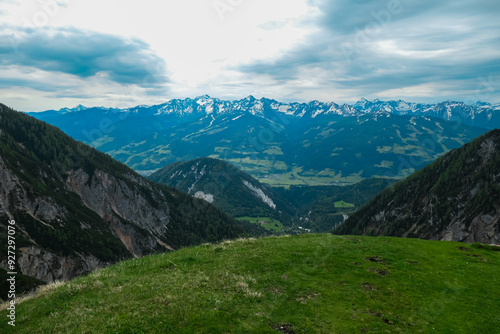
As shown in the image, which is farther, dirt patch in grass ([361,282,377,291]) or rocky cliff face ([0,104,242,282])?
rocky cliff face ([0,104,242,282])

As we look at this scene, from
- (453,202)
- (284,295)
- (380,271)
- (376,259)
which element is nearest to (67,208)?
(284,295)

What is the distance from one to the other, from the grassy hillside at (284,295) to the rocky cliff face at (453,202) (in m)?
114

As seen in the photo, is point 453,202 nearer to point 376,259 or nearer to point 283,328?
point 376,259

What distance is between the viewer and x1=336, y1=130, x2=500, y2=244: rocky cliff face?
125062 millimetres

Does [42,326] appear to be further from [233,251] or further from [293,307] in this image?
[233,251]

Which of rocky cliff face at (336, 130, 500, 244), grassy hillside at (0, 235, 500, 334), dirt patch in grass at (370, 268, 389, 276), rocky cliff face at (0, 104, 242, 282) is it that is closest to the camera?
grassy hillside at (0, 235, 500, 334)

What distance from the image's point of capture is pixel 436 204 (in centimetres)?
15450

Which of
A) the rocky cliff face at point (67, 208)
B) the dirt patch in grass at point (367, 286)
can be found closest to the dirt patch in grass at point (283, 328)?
the dirt patch in grass at point (367, 286)

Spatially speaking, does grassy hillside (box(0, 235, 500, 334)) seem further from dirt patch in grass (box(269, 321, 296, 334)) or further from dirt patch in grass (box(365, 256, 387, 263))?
dirt patch in grass (box(365, 256, 387, 263))

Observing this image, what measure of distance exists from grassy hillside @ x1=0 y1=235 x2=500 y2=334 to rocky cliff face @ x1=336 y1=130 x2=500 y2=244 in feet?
373

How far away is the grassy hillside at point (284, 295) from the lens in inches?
648

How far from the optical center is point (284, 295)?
66.5 feet

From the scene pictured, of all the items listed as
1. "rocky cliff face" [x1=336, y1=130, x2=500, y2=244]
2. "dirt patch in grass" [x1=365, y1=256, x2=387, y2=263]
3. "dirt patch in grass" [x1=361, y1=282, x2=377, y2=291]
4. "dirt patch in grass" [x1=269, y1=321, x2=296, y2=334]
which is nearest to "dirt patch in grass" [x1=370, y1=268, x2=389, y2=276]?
"dirt patch in grass" [x1=365, y1=256, x2=387, y2=263]

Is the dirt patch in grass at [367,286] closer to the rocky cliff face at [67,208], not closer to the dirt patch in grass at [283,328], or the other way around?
the dirt patch in grass at [283,328]
